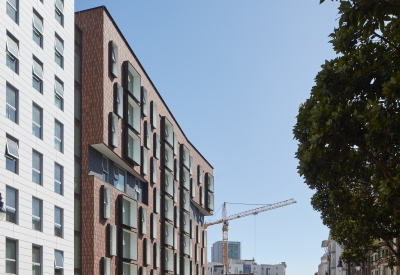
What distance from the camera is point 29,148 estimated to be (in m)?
30.8

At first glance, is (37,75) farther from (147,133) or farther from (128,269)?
(128,269)

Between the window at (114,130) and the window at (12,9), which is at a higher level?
the window at (12,9)

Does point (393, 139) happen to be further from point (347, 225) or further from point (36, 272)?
point (36, 272)

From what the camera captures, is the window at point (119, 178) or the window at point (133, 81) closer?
the window at point (119, 178)

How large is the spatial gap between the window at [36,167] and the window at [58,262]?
4.17 meters

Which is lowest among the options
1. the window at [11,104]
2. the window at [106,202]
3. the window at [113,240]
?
the window at [113,240]

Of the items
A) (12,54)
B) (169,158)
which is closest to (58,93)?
(12,54)

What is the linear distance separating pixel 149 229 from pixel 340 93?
117 ft

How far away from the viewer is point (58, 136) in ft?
113

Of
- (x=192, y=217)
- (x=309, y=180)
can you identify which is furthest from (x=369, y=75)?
(x=192, y=217)

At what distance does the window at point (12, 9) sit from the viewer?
98.2 ft

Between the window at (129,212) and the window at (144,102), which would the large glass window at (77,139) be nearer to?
the window at (129,212)

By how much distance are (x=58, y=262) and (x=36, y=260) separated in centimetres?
235

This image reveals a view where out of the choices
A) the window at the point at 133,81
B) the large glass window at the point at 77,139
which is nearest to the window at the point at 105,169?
the large glass window at the point at 77,139
